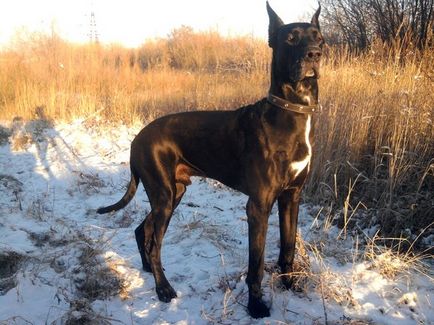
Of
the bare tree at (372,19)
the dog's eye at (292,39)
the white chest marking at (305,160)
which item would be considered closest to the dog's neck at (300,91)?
the white chest marking at (305,160)

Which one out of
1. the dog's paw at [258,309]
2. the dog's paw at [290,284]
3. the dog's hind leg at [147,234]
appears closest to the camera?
the dog's paw at [258,309]

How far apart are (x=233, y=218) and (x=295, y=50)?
7.77 ft

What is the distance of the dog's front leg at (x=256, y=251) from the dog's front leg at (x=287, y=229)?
282 millimetres

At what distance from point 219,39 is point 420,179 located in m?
9.69

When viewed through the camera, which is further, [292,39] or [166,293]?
[166,293]

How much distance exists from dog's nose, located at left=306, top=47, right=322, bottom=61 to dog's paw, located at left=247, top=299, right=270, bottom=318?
59.0 inches

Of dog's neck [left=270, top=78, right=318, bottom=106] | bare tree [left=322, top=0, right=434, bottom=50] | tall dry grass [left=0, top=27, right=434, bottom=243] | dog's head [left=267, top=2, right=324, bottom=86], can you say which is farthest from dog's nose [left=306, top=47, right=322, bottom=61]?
bare tree [left=322, top=0, right=434, bottom=50]

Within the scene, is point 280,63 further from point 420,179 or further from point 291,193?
point 420,179

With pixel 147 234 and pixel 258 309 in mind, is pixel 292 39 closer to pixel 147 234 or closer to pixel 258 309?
pixel 258 309

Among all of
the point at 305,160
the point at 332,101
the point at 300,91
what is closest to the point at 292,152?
the point at 305,160

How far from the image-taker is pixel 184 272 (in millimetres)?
A: 3236

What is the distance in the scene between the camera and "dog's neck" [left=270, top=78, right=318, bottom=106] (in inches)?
95.4

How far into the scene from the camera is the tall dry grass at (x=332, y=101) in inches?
152

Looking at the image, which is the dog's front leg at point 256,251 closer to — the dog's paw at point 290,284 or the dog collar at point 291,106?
the dog's paw at point 290,284
